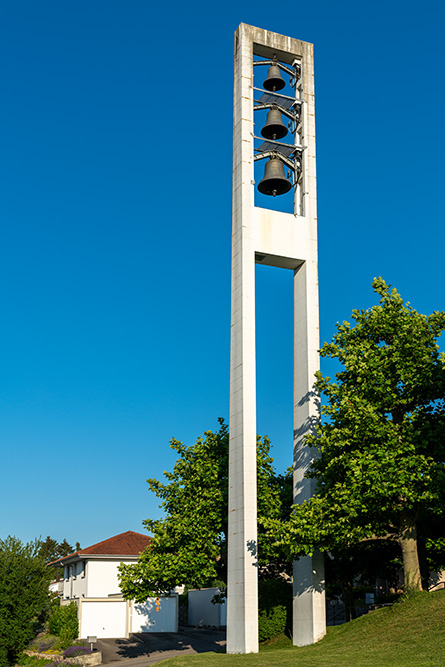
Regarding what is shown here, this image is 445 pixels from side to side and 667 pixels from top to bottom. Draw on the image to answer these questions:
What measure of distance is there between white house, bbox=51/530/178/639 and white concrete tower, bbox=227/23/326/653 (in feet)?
61.3

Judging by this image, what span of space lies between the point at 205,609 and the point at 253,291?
1429 inches

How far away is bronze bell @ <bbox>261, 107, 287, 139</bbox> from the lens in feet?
100

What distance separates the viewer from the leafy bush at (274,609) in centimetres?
2859

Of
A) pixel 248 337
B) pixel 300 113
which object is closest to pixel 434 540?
pixel 248 337

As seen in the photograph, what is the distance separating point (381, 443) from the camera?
23.7 metres

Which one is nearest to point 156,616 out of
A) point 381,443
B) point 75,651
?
point 75,651

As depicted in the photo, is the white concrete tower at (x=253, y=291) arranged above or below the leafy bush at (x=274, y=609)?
above

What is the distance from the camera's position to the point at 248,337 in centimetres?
2814

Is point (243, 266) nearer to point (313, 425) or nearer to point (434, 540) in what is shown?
point (313, 425)

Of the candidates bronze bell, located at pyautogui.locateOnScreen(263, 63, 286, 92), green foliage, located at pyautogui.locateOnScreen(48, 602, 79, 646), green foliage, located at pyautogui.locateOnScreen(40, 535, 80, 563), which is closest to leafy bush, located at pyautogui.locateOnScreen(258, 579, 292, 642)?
green foliage, located at pyautogui.locateOnScreen(48, 602, 79, 646)

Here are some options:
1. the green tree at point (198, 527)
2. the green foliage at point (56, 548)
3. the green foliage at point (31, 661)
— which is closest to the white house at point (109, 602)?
the green foliage at point (31, 661)

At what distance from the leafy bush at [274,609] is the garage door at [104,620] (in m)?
23.2

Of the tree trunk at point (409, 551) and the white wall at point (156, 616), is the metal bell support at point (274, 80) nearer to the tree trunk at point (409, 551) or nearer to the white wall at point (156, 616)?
the tree trunk at point (409, 551)

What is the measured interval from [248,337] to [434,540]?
1042cm
